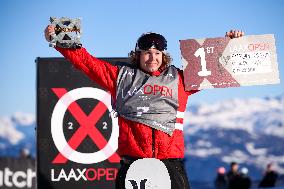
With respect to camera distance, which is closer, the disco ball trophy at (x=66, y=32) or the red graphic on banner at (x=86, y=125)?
the disco ball trophy at (x=66, y=32)

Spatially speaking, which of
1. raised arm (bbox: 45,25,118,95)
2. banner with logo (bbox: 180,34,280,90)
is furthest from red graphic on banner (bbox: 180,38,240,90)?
raised arm (bbox: 45,25,118,95)

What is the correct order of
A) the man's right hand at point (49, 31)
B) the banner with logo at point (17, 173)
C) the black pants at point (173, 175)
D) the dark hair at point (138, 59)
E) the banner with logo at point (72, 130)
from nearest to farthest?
1. the black pants at point (173, 175)
2. the man's right hand at point (49, 31)
3. the dark hair at point (138, 59)
4. the banner with logo at point (72, 130)
5. the banner with logo at point (17, 173)

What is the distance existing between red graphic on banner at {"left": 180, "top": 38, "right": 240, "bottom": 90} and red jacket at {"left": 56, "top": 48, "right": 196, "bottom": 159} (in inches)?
6.6

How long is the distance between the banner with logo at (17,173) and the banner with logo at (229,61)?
18.1ft

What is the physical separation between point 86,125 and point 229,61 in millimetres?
1463

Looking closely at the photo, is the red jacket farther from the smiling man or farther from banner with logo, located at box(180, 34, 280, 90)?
banner with logo, located at box(180, 34, 280, 90)

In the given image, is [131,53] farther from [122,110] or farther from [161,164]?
[161,164]

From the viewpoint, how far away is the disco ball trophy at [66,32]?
4402 mm

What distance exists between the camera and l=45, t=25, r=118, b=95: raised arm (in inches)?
176

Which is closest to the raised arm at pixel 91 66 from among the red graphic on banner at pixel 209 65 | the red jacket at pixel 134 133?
the red jacket at pixel 134 133

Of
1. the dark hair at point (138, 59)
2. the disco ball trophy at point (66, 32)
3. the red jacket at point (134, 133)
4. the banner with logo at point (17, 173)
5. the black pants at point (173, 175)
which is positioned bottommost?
the banner with logo at point (17, 173)

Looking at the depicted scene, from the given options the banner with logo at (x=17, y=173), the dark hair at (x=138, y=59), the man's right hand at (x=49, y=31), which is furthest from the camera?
the banner with logo at (x=17, y=173)

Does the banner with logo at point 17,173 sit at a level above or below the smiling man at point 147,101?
below

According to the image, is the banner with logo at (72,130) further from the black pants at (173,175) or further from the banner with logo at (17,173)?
the banner with logo at (17,173)
